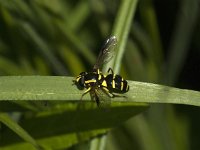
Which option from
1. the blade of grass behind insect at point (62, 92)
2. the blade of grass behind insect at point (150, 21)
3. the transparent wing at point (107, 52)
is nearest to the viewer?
the blade of grass behind insect at point (62, 92)

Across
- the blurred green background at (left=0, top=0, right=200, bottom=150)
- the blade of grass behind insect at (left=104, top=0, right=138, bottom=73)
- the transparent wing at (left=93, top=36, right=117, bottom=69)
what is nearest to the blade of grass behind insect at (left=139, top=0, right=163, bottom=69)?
the blurred green background at (left=0, top=0, right=200, bottom=150)

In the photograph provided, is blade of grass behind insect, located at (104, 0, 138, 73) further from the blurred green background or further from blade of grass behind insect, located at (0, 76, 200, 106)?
the blurred green background

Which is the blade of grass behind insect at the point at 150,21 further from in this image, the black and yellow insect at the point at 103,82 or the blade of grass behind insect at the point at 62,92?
the blade of grass behind insect at the point at 62,92

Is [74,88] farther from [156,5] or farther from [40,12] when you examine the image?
[156,5]

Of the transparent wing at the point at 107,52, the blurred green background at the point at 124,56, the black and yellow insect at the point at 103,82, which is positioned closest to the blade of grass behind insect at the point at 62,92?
the black and yellow insect at the point at 103,82

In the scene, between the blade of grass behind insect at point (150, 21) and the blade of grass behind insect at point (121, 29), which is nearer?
the blade of grass behind insect at point (121, 29)

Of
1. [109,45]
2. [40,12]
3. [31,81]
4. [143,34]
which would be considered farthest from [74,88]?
[143,34]
